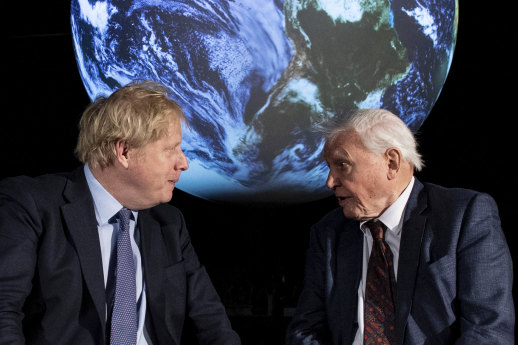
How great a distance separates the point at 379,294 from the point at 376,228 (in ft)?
0.81

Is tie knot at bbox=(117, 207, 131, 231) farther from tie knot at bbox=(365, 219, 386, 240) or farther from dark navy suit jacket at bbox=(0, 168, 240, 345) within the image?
tie knot at bbox=(365, 219, 386, 240)

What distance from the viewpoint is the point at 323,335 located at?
2.37m

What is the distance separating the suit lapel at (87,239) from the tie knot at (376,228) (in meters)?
1.00

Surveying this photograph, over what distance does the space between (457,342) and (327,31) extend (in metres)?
1.94

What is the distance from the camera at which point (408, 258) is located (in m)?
2.14

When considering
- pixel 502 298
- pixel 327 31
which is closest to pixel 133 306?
pixel 502 298

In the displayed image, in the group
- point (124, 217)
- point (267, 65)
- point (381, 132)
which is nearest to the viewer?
point (124, 217)

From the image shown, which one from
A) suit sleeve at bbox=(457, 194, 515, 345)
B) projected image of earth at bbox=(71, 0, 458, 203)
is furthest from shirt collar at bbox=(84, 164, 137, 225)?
projected image of earth at bbox=(71, 0, 458, 203)

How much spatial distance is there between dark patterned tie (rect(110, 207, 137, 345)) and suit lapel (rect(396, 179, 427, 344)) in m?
0.91

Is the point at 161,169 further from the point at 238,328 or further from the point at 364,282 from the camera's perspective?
the point at 238,328

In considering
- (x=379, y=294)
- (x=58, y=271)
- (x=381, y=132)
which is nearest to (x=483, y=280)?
(x=379, y=294)

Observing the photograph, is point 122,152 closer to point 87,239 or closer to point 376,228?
point 87,239

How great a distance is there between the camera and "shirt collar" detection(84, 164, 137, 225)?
6.86ft

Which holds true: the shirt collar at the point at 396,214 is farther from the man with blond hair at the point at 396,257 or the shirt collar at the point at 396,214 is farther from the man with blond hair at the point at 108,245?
the man with blond hair at the point at 108,245
